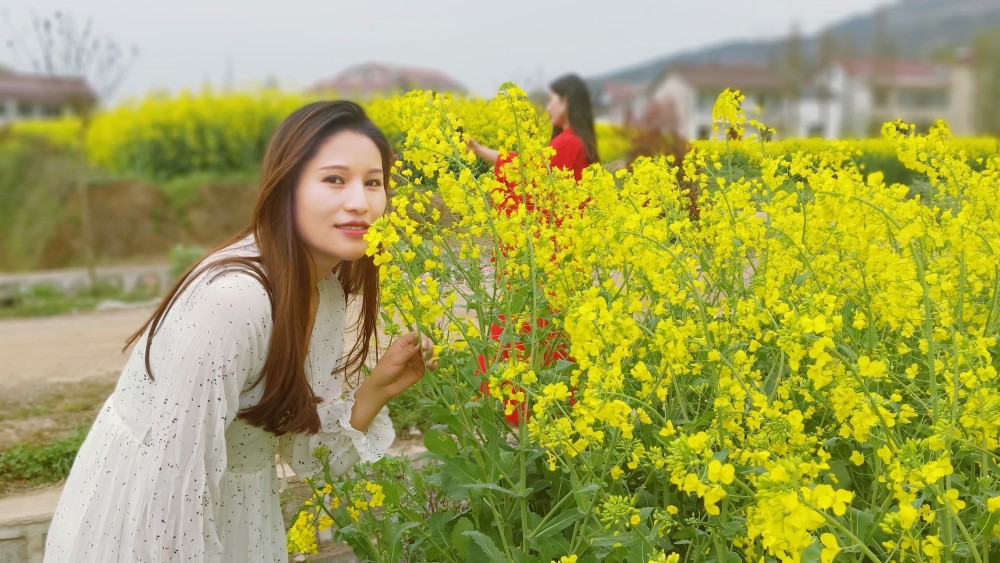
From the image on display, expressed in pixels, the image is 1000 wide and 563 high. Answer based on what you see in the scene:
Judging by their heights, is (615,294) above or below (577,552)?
above

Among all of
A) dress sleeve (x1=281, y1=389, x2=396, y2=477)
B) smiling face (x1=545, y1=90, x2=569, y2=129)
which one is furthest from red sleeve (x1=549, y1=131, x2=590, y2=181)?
dress sleeve (x1=281, y1=389, x2=396, y2=477)

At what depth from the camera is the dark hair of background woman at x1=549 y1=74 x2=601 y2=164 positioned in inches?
189

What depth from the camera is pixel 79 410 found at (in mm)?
4324

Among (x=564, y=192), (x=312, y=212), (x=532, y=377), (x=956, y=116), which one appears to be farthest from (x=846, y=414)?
(x=956, y=116)

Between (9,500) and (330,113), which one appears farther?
(9,500)

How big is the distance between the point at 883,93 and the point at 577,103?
240 ft

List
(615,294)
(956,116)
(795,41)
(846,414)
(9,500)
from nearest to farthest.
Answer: (846,414), (615,294), (9,500), (795,41), (956,116)

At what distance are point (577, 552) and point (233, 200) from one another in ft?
36.3

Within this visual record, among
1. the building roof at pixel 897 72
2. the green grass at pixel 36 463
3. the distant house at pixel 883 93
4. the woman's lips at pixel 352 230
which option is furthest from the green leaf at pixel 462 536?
the building roof at pixel 897 72

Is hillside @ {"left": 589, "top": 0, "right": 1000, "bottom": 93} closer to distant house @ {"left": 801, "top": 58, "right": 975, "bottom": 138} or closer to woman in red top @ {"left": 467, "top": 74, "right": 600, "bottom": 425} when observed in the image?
distant house @ {"left": 801, "top": 58, "right": 975, "bottom": 138}

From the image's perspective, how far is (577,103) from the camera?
488 cm

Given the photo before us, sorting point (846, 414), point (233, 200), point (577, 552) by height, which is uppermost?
point (846, 414)

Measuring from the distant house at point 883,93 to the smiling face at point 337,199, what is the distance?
68.3 m

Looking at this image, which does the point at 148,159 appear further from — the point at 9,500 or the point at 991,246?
the point at 991,246
